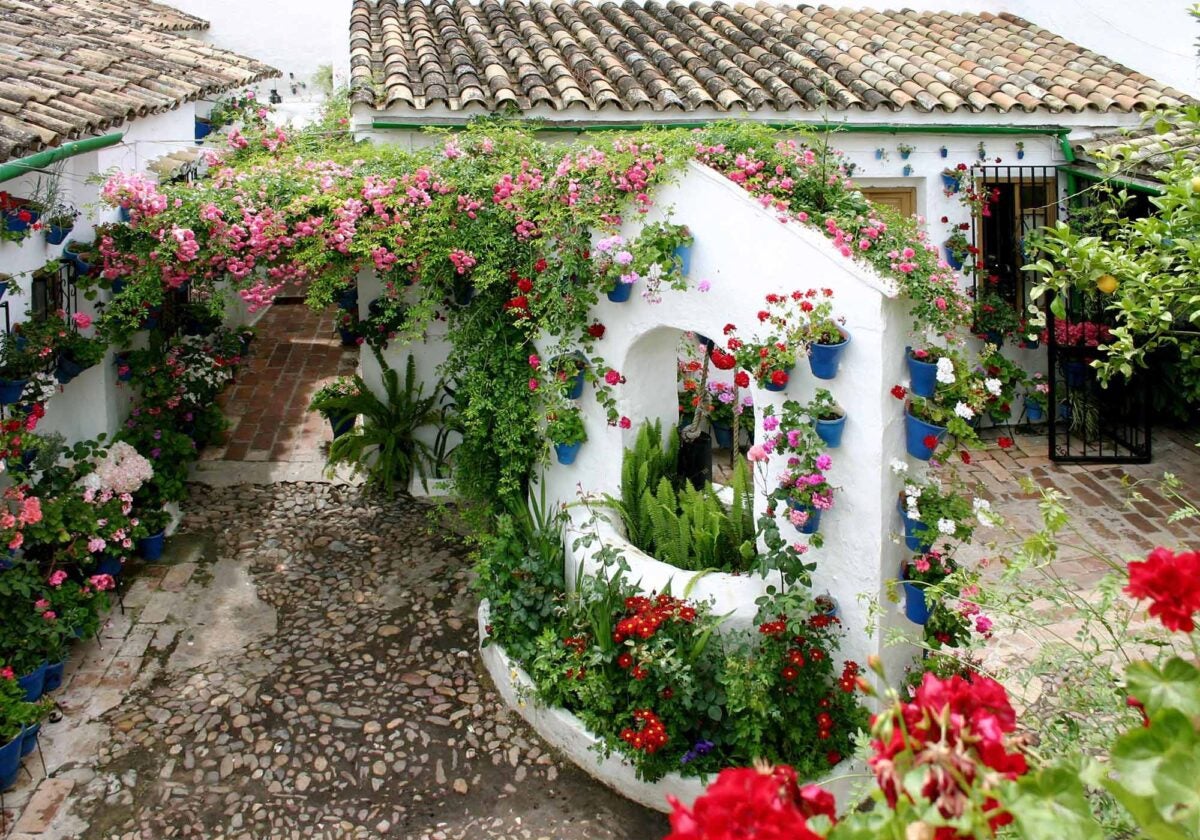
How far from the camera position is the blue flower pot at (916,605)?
617 cm

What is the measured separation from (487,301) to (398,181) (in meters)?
0.98

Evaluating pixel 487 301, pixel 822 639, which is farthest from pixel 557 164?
pixel 822 639

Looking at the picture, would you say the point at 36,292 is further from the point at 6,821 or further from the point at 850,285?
the point at 850,285

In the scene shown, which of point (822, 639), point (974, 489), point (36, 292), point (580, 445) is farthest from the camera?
point (974, 489)

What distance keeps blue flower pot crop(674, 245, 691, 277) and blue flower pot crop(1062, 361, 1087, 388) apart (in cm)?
593

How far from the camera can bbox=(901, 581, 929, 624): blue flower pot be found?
617 cm

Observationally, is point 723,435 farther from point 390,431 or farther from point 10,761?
point 10,761

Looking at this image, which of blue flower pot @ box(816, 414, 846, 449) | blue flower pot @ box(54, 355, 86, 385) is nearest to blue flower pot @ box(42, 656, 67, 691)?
blue flower pot @ box(54, 355, 86, 385)

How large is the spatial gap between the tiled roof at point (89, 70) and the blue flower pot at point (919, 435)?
5003mm

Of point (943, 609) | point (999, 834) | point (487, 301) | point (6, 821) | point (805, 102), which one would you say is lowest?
point (6, 821)

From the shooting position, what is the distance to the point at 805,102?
10.4 m

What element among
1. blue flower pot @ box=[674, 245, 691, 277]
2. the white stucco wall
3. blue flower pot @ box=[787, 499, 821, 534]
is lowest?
blue flower pot @ box=[787, 499, 821, 534]

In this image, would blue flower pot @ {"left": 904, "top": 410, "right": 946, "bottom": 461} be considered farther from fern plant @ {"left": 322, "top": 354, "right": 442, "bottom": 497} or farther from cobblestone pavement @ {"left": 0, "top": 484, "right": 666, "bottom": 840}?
fern plant @ {"left": 322, "top": 354, "right": 442, "bottom": 497}

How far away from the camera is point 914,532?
19.8ft
